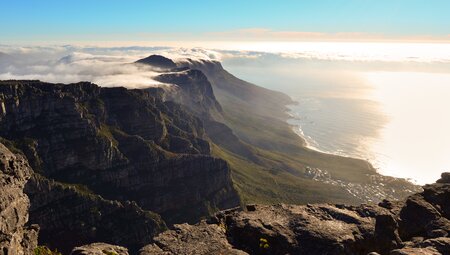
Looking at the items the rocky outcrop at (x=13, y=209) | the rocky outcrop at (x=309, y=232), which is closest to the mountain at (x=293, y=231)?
the rocky outcrop at (x=309, y=232)

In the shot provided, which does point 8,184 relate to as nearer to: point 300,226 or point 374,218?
point 300,226

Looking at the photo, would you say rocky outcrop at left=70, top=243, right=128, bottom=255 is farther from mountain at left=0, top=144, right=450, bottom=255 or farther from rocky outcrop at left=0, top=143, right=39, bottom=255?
rocky outcrop at left=0, top=143, right=39, bottom=255

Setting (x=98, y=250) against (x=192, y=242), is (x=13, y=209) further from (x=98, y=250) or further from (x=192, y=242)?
(x=192, y=242)

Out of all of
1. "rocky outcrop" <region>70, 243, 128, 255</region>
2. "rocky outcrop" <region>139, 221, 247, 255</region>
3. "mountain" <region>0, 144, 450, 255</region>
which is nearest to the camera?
"rocky outcrop" <region>70, 243, 128, 255</region>

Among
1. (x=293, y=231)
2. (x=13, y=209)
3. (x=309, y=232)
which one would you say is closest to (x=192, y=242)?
(x=293, y=231)

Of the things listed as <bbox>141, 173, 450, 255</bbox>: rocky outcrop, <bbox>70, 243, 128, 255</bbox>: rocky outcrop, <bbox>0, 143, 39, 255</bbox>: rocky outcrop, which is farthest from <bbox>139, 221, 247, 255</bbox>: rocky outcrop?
<bbox>0, 143, 39, 255</bbox>: rocky outcrop

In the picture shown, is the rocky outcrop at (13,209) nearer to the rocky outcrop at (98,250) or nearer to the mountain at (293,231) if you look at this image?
the mountain at (293,231)
